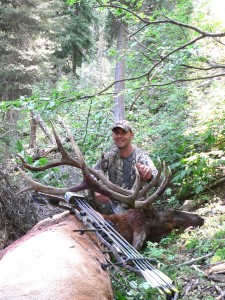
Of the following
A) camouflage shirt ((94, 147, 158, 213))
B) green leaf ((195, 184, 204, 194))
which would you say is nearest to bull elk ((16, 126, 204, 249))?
green leaf ((195, 184, 204, 194))

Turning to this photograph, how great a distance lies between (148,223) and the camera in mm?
4289

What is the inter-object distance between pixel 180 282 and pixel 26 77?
37.5 feet

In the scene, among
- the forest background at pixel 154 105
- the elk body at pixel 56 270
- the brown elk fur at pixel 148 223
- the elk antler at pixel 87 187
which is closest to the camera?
the elk body at pixel 56 270

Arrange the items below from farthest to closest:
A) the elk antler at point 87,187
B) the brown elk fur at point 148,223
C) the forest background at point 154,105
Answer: the forest background at point 154,105 → the brown elk fur at point 148,223 → the elk antler at point 87,187

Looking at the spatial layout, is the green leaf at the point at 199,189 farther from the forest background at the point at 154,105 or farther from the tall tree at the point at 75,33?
the tall tree at the point at 75,33

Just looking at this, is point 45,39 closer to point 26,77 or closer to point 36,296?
point 26,77

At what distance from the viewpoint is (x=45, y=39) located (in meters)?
13.8

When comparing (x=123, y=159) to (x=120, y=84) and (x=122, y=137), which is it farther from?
(x=120, y=84)

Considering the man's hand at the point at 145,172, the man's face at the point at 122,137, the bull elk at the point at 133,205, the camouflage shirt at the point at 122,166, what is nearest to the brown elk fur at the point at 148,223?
the bull elk at the point at 133,205

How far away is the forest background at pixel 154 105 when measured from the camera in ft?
14.0

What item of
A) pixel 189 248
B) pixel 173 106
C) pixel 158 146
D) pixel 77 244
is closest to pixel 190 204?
pixel 189 248

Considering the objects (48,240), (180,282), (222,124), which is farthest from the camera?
(222,124)

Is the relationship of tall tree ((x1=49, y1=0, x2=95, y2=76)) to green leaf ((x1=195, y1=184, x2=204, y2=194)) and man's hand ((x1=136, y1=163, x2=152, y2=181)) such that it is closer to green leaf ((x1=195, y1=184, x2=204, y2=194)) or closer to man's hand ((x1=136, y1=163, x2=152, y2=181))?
green leaf ((x1=195, y1=184, x2=204, y2=194))

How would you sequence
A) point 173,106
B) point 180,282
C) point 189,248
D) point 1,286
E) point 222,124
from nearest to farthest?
point 1,286 → point 180,282 → point 189,248 → point 222,124 → point 173,106
